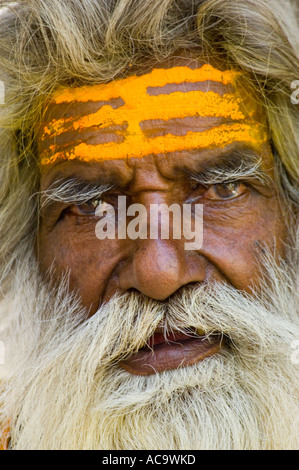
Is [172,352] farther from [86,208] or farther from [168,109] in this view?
[168,109]

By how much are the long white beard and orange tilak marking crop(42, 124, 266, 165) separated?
1.20 ft

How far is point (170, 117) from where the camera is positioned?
5.27 feet

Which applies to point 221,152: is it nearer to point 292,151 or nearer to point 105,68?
point 292,151

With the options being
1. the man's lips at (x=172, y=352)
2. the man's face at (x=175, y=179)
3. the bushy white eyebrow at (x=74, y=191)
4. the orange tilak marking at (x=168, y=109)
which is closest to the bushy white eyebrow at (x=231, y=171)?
the man's face at (x=175, y=179)

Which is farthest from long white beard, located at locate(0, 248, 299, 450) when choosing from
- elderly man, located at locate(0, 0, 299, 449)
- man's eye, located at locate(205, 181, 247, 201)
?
man's eye, located at locate(205, 181, 247, 201)

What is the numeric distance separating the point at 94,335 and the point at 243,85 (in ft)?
2.55

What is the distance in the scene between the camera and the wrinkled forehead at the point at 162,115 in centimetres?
161

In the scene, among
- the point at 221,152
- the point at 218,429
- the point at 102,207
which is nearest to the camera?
the point at 218,429

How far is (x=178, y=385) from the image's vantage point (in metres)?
1.52

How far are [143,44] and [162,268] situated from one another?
60cm

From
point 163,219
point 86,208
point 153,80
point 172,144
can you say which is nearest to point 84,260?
point 86,208

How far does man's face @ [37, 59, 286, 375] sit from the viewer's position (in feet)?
5.21

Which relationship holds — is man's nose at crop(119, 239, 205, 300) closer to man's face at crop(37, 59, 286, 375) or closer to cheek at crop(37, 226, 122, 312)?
man's face at crop(37, 59, 286, 375)

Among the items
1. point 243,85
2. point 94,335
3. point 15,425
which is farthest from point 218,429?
point 243,85
